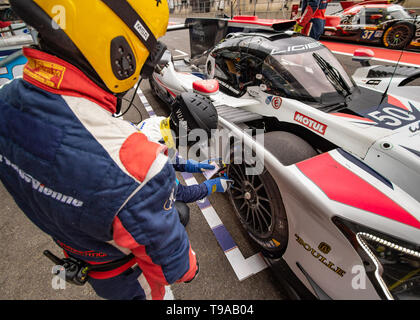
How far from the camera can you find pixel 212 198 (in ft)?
7.54

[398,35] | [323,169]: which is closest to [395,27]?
[398,35]

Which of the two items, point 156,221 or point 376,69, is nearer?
point 156,221

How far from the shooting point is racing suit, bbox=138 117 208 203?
1231 mm

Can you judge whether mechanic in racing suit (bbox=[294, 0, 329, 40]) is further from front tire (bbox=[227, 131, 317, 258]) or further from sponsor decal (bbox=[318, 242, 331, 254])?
sponsor decal (bbox=[318, 242, 331, 254])

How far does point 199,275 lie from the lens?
1.62 m

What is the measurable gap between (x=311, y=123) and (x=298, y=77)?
0.51 meters

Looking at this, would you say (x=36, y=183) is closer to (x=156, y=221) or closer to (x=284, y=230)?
(x=156, y=221)

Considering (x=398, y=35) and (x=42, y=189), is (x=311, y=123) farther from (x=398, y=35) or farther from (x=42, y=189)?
(x=398, y=35)

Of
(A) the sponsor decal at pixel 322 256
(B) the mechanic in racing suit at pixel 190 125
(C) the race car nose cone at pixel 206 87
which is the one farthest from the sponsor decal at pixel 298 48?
(A) the sponsor decal at pixel 322 256

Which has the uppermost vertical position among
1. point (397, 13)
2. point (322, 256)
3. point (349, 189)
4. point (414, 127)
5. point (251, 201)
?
point (397, 13)

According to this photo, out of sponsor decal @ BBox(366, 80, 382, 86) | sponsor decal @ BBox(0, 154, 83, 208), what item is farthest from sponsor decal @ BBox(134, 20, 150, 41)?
sponsor decal @ BBox(366, 80, 382, 86)

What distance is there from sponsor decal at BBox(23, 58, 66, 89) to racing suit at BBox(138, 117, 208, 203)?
1.79 feet

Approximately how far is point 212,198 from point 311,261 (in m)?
1.25

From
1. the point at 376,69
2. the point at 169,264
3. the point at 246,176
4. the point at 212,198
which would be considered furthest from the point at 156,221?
the point at 376,69
